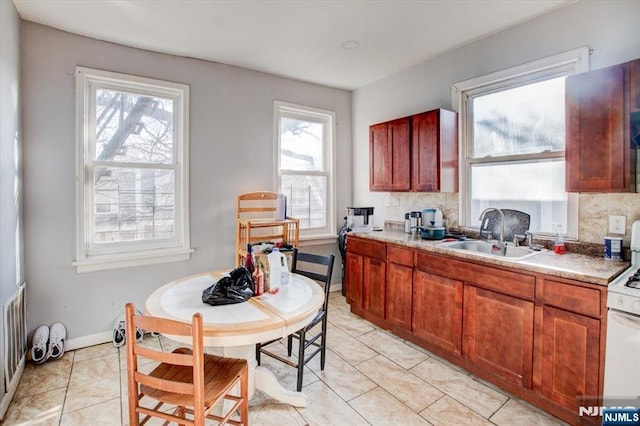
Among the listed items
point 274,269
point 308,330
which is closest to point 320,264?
point 308,330

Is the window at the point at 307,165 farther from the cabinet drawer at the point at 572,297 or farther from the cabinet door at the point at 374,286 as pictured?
the cabinet drawer at the point at 572,297

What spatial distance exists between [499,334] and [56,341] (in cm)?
336

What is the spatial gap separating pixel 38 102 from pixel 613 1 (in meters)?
4.29

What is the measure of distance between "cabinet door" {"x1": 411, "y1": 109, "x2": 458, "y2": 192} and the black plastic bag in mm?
1938

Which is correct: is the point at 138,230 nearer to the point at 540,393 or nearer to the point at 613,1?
the point at 540,393

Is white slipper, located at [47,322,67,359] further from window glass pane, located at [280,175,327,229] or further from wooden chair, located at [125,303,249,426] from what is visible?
window glass pane, located at [280,175,327,229]

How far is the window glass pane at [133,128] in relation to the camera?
292cm

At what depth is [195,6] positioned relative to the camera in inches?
93.7

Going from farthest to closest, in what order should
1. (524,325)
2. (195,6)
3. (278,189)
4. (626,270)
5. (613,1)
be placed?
(278,189) → (195,6) → (613,1) → (524,325) → (626,270)

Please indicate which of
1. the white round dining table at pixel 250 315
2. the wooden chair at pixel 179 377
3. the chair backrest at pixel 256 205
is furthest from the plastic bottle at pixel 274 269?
Answer: the chair backrest at pixel 256 205

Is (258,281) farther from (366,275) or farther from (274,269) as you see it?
(366,275)

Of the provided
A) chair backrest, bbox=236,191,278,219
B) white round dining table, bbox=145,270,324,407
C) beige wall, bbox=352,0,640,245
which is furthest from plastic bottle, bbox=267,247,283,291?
beige wall, bbox=352,0,640,245

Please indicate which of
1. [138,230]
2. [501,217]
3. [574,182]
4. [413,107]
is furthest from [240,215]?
[574,182]

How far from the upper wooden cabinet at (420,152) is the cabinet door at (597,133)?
39.4 inches
